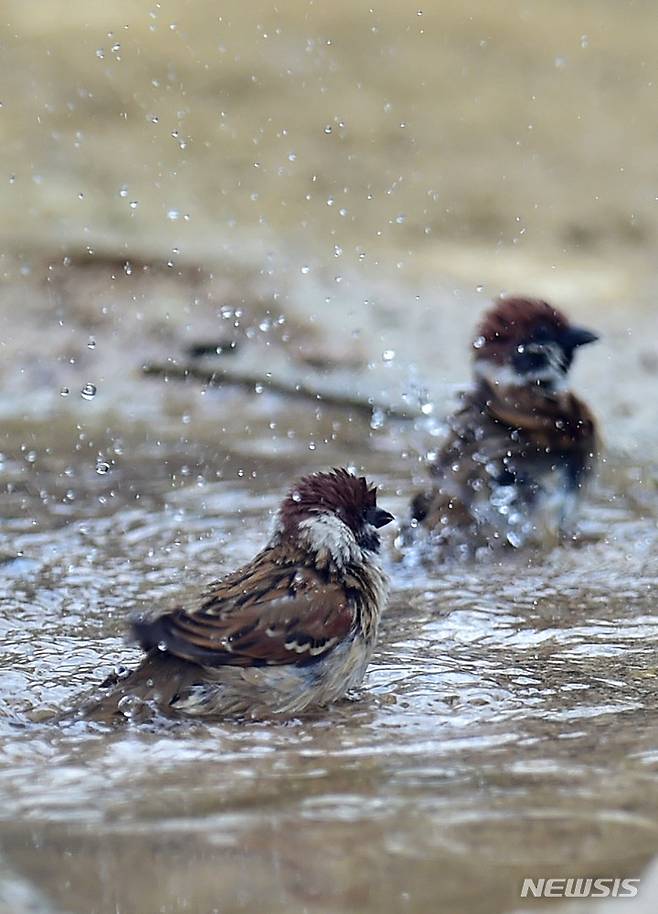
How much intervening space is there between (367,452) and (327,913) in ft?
16.9

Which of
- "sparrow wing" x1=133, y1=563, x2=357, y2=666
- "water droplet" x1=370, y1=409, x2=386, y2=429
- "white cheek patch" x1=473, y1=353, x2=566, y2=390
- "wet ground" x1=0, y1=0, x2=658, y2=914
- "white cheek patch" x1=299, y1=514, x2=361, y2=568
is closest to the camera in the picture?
"wet ground" x1=0, y1=0, x2=658, y2=914

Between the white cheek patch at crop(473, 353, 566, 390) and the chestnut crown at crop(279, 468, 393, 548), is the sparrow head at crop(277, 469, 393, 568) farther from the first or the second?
the white cheek patch at crop(473, 353, 566, 390)

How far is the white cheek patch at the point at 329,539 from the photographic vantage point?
466 cm

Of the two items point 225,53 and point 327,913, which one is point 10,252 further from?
point 327,913

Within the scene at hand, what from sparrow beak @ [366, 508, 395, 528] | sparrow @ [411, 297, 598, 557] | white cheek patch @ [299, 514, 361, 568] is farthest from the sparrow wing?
sparrow @ [411, 297, 598, 557]

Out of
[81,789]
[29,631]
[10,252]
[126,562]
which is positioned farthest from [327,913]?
[10,252]

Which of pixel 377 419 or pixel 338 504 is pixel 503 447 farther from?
pixel 377 419

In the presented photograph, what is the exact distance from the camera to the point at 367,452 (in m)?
7.75

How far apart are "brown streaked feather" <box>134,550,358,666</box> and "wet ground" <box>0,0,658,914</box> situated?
22cm

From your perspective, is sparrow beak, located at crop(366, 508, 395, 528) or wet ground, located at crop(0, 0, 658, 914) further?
sparrow beak, located at crop(366, 508, 395, 528)

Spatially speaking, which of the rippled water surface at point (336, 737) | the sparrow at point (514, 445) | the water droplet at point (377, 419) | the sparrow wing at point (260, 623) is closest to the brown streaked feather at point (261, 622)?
the sparrow wing at point (260, 623)

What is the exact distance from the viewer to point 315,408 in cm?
847

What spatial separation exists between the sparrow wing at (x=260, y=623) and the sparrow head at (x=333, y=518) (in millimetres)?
124

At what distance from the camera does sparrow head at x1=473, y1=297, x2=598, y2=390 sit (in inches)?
255
